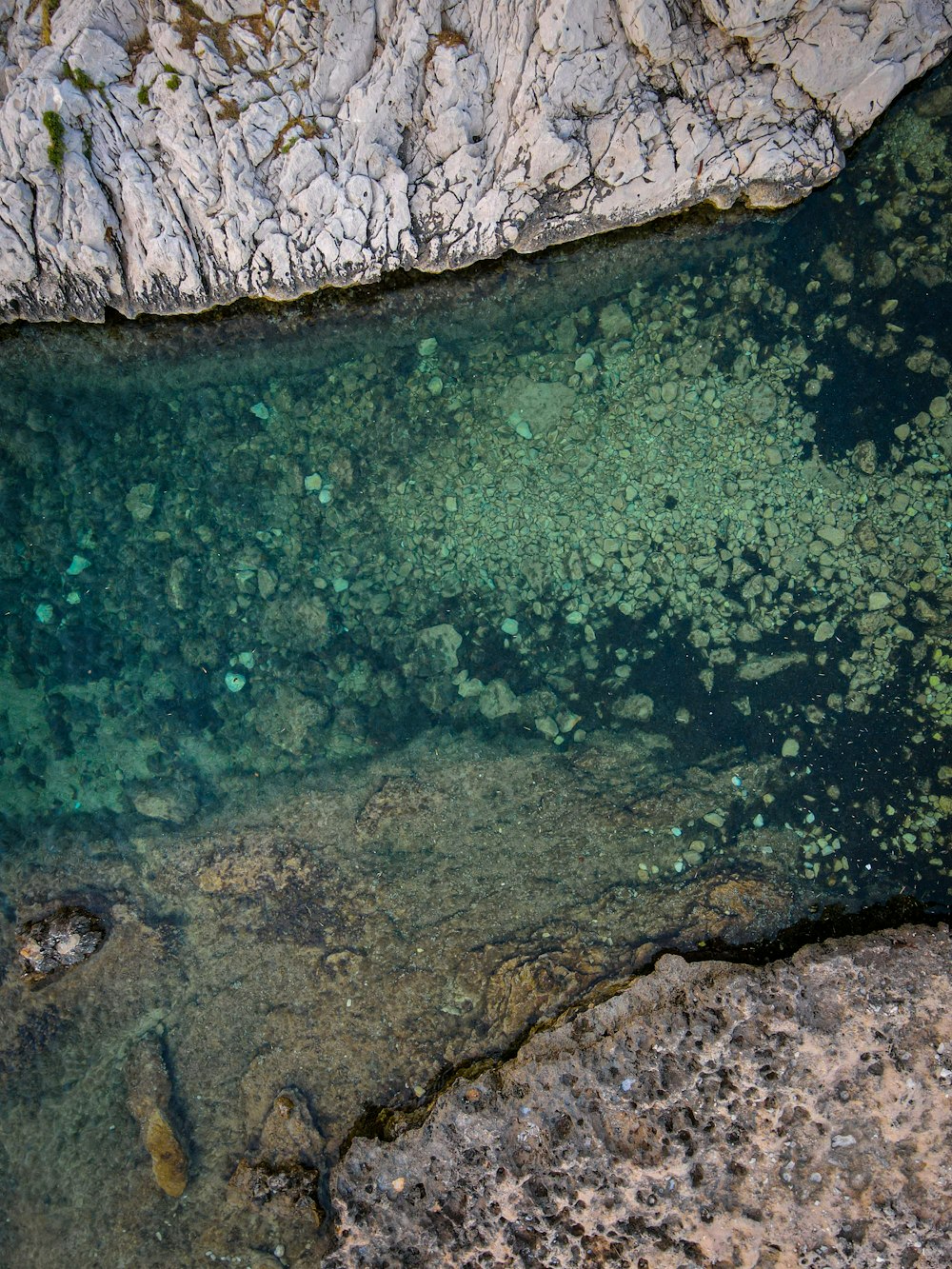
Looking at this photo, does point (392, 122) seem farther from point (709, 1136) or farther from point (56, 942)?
point (709, 1136)

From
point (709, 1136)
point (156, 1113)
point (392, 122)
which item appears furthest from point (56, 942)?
point (392, 122)

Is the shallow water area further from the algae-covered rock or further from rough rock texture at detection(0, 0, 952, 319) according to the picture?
rough rock texture at detection(0, 0, 952, 319)

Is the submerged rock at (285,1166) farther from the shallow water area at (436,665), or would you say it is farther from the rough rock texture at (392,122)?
the rough rock texture at (392,122)

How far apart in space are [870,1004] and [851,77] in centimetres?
428

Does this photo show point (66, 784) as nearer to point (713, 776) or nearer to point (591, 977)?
point (591, 977)

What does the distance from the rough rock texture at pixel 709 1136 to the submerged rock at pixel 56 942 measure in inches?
72.3

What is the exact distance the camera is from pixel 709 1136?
2867mm

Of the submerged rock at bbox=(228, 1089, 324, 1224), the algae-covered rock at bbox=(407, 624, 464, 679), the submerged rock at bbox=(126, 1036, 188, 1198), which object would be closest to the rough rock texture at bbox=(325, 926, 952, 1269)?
the submerged rock at bbox=(228, 1089, 324, 1224)

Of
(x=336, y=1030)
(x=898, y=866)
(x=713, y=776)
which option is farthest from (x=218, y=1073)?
(x=898, y=866)

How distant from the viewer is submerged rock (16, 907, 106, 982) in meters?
3.60

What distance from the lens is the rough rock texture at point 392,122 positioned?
10.3 feet

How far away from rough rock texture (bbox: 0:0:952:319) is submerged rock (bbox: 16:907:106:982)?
3.32 metres

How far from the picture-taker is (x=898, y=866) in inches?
135

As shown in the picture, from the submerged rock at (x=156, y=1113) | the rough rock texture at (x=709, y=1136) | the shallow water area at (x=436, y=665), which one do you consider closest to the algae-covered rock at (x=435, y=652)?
the shallow water area at (x=436, y=665)
